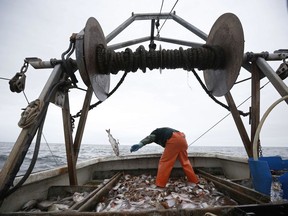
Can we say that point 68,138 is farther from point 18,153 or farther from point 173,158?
point 173,158

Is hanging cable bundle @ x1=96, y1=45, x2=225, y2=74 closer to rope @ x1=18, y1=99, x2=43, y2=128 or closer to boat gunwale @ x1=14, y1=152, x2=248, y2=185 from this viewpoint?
rope @ x1=18, y1=99, x2=43, y2=128

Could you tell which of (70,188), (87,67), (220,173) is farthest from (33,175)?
(220,173)

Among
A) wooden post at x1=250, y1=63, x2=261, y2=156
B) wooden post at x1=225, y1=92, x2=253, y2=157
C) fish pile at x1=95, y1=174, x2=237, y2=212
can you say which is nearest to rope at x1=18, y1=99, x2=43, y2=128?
fish pile at x1=95, y1=174, x2=237, y2=212

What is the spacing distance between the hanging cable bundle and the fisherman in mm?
1940

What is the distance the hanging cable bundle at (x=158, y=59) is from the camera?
13.1ft

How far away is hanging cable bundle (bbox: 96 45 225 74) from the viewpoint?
399 centimetres

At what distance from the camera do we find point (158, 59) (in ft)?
13.1

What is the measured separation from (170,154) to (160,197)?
1267 mm

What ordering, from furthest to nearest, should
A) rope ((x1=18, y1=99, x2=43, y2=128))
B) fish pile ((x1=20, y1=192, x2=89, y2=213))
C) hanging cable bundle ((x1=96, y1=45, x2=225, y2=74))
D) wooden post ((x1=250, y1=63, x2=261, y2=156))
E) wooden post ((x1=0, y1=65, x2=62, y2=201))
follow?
wooden post ((x1=250, y1=63, x2=261, y2=156)) < hanging cable bundle ((x1=96, y1=45, x2=225, y2=74)) < fish pile ((x1=20, y1=192, x2=89, y2=213)) < rope ((x1=18, y1=99, x2=43, y2=128)) < wooden post ((x1=0, y1=65, x2=62, y2=201))

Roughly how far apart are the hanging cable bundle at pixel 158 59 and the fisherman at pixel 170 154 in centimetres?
194

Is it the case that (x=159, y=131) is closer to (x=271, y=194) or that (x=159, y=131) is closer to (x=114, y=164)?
(x=114, y=164)

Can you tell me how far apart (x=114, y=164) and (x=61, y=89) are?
12.9 feet

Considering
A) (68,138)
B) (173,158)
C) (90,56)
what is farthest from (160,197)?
(90,56)

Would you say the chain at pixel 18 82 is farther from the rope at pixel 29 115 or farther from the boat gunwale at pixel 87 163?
the boat gunwale at pixel 87 163
